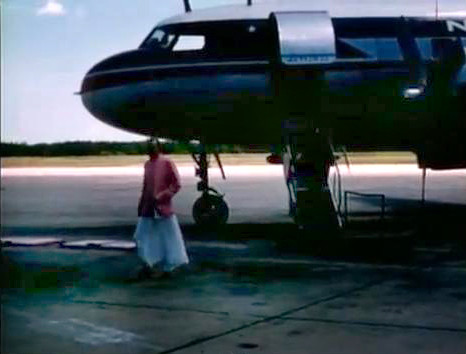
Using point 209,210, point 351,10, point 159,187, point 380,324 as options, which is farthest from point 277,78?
point 380,324

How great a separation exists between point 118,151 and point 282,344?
631 centimetres

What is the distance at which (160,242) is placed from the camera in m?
10.7

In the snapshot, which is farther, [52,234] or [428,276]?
[52,234]

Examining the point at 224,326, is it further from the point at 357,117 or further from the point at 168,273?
the point at 357,117

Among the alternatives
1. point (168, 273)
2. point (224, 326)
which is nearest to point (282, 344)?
point (224, 326)

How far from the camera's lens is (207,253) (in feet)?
41.5

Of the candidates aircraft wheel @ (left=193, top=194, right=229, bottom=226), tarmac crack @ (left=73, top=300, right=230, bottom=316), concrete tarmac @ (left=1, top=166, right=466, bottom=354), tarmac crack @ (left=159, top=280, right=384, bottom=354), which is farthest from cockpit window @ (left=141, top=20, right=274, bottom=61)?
tarmac crack @ (left=73, top=300, right=230, bottom=316)

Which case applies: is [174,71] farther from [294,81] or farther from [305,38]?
[305,38]

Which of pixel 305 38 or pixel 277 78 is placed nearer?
pixel 305 38

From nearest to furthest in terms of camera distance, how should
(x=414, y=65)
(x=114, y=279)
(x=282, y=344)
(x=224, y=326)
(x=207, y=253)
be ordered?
(x=282, y=344)
(x=224, y=326)
(x=114, y=279)
(x=207, y=253)
(x=414, y=65)

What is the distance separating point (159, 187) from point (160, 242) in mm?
696

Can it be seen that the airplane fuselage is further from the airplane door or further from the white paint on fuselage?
the airplane door

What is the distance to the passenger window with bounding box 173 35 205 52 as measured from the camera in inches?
588

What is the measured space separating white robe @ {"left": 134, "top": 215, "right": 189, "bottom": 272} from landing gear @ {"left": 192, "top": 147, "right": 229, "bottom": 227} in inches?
198
